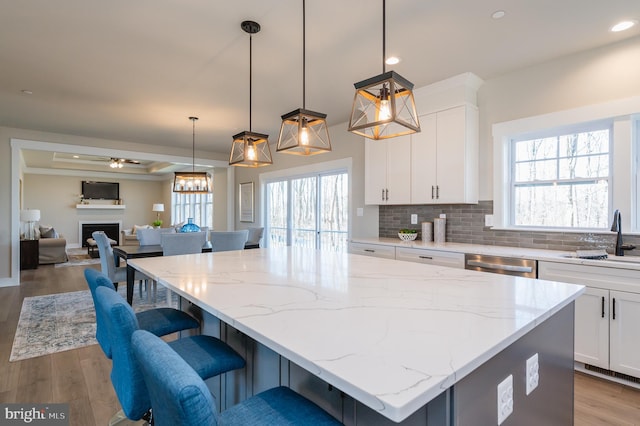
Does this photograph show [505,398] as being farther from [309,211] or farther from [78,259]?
[78,259]

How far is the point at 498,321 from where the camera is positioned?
3.49 ft

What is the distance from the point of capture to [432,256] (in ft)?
10.9

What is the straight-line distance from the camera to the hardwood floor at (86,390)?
204cm

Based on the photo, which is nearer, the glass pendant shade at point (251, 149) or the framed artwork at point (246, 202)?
the glass pendant shade at point (251, 149)

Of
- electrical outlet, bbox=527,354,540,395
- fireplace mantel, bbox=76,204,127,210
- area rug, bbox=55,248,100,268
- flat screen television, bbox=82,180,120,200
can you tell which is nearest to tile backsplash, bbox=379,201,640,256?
electrical outlet, bbox=527,354,540,395

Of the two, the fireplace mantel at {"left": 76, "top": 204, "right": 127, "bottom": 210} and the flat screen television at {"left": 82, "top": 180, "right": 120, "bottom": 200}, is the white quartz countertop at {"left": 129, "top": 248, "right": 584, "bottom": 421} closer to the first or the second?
the fireplace mantel at {"left": 76, "top": 204, "right": 127, "bottom": 210}

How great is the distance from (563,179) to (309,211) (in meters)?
3.73

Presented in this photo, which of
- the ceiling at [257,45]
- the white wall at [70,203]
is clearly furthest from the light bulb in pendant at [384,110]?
the white wall at [70,203]

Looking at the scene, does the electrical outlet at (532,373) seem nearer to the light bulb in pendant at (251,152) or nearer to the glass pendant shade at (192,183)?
the light bulb in pendant at (251,152)

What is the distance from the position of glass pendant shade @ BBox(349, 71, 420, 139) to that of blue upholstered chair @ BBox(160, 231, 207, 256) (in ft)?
9.03

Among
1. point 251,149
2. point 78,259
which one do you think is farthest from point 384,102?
point 78,259

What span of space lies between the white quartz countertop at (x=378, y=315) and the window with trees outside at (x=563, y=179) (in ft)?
6.41

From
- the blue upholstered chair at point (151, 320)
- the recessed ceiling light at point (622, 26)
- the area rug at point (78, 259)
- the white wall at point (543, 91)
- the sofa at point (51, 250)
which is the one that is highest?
the recessed ceiling light at point (622, 26)

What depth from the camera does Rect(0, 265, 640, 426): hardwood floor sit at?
2041 millimetres
